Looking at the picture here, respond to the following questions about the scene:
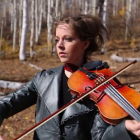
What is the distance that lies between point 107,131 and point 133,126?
18cm

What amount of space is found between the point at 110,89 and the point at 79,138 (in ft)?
1.04

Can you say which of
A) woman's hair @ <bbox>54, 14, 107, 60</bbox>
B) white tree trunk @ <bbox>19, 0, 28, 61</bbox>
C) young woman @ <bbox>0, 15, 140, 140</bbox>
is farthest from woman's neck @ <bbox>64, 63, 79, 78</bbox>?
white tree trunk @ <bbox>19, 0, 28, 61</bbox>

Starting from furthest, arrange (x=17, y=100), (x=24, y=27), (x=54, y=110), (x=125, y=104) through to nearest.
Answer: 1. (x=24, y=27)
2. (x=17, y=100)
3. (x=54, y=110)
4. (x=125, y=104)

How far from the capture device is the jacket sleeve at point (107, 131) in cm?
110

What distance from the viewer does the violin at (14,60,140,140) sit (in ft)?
3.79

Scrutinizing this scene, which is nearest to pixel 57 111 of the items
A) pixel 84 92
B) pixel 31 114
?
pixel 84 92

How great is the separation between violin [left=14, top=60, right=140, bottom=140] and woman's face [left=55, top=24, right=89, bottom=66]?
10cm

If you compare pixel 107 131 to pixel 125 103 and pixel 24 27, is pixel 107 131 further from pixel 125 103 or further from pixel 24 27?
pixel 24 27

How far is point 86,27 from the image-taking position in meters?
1.49

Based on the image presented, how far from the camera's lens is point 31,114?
17.0 feet

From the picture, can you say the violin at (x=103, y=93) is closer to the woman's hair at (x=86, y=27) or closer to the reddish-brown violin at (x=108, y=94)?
the reddish-brown violin at (x=108, y=94)

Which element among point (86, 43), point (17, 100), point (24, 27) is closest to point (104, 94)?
point (86, 43)

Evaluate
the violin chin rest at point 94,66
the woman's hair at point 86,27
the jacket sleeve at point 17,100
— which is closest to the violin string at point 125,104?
the violin chin rest at point 94,66

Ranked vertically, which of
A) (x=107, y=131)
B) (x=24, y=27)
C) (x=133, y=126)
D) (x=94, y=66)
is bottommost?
(x=24, y=27)
